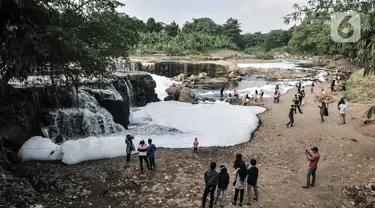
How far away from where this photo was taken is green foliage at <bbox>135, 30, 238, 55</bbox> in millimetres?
72875

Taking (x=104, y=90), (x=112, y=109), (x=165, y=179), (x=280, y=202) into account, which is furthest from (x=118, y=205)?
(x=104, y=90)

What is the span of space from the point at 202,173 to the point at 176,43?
67.0 m

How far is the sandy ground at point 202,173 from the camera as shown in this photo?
A: 11.0m

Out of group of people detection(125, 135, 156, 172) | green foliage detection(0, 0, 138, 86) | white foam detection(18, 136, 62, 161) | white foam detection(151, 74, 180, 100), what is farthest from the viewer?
white foam detection(151, 74, 180, 100)

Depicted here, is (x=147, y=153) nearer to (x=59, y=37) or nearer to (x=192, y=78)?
(x=59, y=37)

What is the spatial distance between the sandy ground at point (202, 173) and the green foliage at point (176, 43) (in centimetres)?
5614

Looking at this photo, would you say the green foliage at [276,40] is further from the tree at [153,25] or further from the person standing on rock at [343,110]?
the person standing on rock at [343,110]

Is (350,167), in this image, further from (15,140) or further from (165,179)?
(15,140)

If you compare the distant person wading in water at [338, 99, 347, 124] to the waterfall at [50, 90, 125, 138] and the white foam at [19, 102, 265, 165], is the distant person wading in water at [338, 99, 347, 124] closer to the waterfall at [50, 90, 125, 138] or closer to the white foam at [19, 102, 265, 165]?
the white foam at [19, 102, 265, 165]

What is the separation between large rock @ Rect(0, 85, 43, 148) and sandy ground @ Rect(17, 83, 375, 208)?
5.04 feet

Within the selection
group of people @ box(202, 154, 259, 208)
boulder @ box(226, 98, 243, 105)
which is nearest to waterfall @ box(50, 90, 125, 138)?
group of people @ box(202, 154, 259, 208)

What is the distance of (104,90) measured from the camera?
78.4 feet

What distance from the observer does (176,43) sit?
78312 millimetres

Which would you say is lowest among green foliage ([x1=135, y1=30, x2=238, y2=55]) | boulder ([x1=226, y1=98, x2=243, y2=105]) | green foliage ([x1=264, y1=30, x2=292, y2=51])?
boulder ([x1=226, y1=98, x2=243, y2=105])
